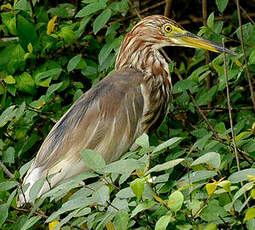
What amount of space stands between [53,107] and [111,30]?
1.59 ft

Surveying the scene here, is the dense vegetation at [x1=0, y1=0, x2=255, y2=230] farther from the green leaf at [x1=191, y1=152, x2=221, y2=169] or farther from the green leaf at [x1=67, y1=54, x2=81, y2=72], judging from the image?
the green leaf at [x1=191, y1=152, x2=221, y2=169]

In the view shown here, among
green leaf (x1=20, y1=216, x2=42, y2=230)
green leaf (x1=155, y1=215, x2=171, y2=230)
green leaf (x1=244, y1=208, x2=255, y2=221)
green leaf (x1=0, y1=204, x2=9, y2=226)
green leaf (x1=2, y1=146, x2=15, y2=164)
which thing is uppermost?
green leaf (x1=155, y1=215, x2=171, y2=230)

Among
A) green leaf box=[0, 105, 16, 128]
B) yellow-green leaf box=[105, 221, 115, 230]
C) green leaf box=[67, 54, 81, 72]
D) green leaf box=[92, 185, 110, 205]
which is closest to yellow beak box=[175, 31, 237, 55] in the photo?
green leaf box=[67, 54, 81, 72]

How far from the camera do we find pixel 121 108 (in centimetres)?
337

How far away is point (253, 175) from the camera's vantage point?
189 cm

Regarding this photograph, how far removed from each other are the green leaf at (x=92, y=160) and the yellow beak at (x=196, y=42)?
1549 mm

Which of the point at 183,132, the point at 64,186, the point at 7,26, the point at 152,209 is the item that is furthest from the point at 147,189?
the point at 7,26

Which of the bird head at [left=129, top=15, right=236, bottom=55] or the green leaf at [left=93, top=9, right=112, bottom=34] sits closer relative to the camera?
the green leaf at [left=93, top=9, right=112, bottom=34]

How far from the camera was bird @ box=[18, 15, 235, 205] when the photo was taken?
320 cm

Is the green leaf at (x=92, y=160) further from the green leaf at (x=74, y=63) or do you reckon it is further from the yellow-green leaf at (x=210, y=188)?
the green leaf at (x=74, y=63)

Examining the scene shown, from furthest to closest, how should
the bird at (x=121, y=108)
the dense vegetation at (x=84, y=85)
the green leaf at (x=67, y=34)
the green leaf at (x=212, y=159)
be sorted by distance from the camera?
the green leaf at (x=67, y=34), the bird at (x=121, y=108), the dense vegetation at (x=84, y=85), the green leaf at (x=212, y=159)

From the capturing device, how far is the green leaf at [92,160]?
2006 mm

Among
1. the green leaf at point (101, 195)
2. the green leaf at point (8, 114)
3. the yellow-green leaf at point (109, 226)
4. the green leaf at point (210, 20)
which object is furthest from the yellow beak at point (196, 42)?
the green leaf at point (101, 195)

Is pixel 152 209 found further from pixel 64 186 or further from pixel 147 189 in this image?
pixel 64 186
